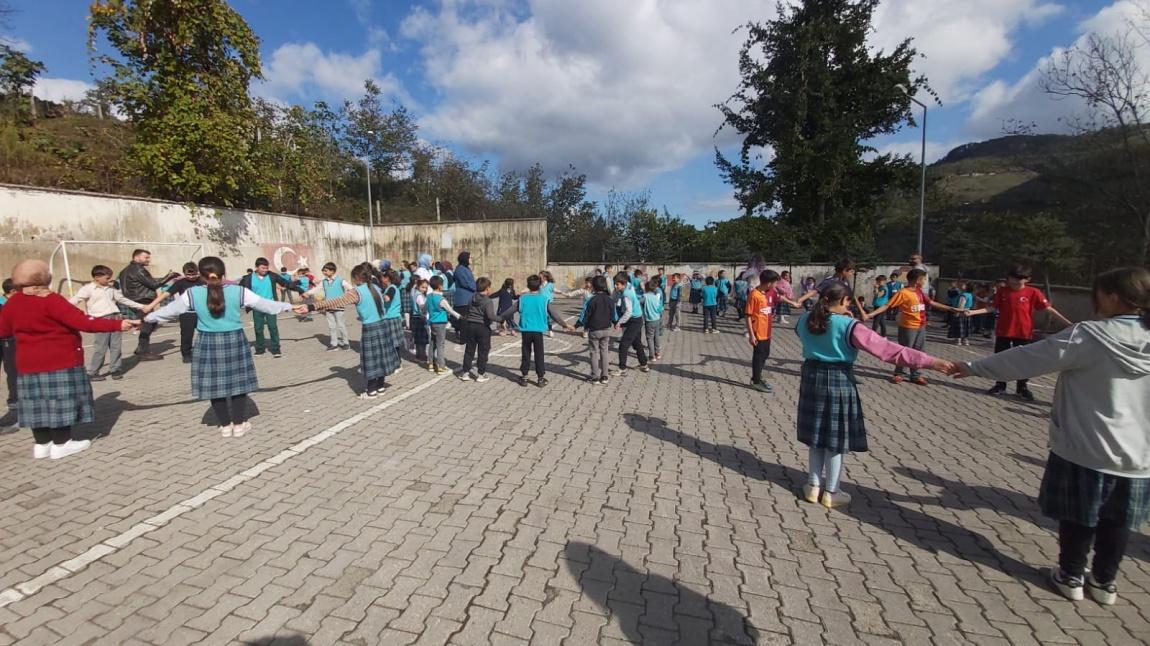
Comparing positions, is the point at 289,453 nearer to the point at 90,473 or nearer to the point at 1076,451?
the point at 90,473

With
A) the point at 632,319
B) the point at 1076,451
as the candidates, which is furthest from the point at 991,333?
the point at 1076,451

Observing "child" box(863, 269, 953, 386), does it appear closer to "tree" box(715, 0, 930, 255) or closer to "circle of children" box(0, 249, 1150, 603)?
"circle of children" box(0, 249, 1150, 603)

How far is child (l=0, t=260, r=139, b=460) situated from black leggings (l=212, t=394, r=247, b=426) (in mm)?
1006

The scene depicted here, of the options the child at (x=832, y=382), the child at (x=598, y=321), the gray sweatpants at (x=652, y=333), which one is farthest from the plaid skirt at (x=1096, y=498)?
the gray sweatpants at (x=652, y=333)

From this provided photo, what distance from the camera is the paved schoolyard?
8.54 feet

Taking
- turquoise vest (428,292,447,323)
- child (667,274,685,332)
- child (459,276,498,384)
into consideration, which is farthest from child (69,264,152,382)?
child (667,274,685,332)

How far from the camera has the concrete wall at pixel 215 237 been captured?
39.0 ft

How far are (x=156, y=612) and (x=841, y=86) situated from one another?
108ft

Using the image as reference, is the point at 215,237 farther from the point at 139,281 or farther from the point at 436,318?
the point at 436,318

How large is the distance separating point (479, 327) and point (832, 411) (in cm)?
550

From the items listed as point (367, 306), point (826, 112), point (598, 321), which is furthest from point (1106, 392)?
point (826, 112)

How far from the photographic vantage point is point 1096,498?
2.65m

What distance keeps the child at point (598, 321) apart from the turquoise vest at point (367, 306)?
10.1ft

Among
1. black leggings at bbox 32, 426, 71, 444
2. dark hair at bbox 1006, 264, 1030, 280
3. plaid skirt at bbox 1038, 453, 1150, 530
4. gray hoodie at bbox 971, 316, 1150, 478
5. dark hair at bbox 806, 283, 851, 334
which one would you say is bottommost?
black leggings at bbox 32, 426, 71, 444
